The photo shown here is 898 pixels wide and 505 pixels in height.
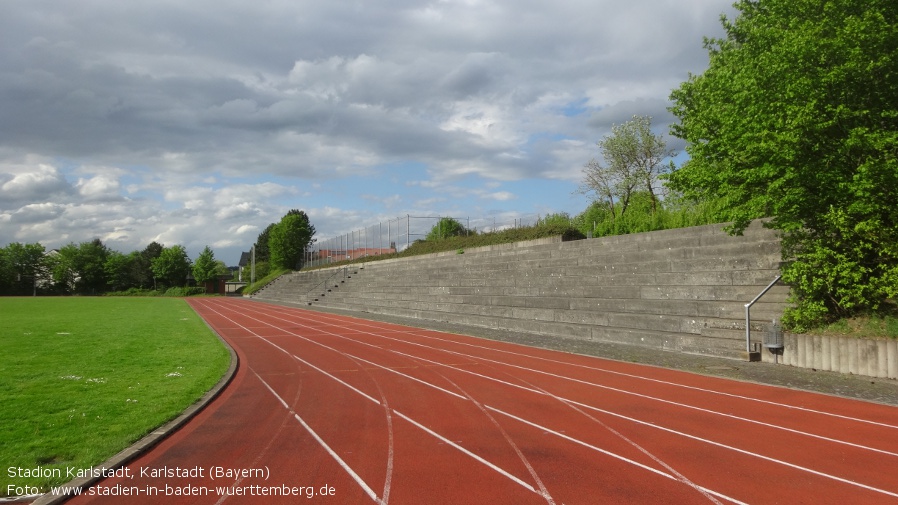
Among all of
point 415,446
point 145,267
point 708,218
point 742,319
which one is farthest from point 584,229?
point 145,267

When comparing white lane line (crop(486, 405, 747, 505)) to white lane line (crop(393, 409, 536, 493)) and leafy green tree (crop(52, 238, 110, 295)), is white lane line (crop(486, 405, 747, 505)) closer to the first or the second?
white lane line (crop(393, 409, 536, 493))

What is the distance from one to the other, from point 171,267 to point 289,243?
21912 mm

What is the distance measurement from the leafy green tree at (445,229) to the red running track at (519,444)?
110ft

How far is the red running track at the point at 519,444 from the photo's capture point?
5.31 m

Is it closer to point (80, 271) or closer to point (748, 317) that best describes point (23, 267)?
point (80, 271)

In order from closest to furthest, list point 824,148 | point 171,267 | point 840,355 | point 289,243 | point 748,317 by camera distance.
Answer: point 840,355, point 824,148, point 748,317, point 289,243, point 171,267

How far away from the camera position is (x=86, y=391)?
9281mm

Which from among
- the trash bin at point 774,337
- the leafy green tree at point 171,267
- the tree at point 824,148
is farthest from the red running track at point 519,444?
the leafy green tree at point 171,267

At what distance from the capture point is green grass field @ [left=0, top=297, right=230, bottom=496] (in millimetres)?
6190

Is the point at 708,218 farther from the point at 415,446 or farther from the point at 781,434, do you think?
the point at 415,446

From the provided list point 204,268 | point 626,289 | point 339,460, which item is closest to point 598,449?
point 339,460

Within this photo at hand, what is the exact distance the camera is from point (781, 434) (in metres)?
7.20

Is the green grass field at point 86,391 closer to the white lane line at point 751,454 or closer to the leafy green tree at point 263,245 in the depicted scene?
the white lane line at point 751,454

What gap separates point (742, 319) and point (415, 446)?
34.2ft
